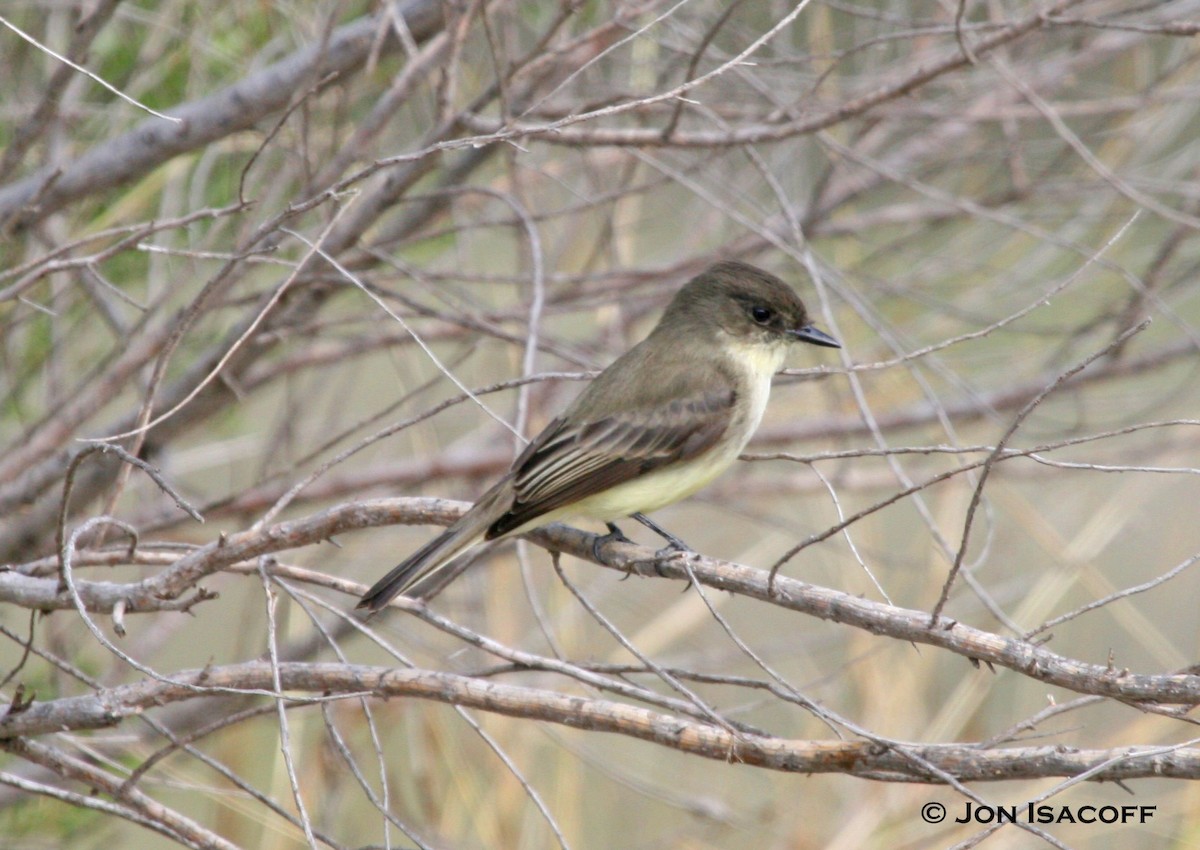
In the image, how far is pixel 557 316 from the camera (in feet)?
17.2

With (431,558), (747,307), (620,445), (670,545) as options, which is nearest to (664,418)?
(620,445)

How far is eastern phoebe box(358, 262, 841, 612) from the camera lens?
3.60m

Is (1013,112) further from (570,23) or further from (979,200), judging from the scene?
(570,23)

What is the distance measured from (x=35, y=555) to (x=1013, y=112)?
3.23m

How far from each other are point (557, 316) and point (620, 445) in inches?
55.5

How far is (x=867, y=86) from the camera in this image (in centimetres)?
466

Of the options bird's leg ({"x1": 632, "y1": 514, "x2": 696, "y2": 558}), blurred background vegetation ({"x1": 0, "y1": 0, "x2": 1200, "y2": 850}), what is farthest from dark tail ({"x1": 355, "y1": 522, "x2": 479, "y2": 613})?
bird's leg ({"x1": 632, "y1": 514, "x2": 696, "y2": 558})

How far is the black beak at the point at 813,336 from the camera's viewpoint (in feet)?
13.7

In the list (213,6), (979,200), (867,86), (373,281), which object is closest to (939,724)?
(979,200)

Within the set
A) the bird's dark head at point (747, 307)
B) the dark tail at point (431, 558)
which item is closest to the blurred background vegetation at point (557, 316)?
the bird's dark head at point (747, 307)

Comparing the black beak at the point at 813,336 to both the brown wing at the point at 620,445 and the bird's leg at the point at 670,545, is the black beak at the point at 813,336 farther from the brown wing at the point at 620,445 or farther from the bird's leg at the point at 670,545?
the bird's leg at the point at 670,545

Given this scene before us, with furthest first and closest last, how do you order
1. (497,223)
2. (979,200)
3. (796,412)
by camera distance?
1. (796,412)
2. (979,200)
3. (497,223)

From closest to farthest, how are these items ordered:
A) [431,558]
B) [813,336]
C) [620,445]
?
[431,558]
[620,445]
[813,336]

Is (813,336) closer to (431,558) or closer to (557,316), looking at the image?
(557,316)
